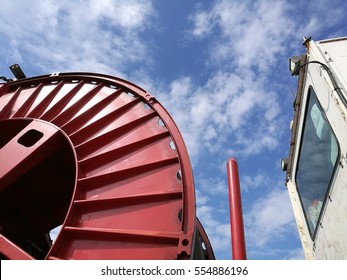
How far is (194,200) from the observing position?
11.3 feet

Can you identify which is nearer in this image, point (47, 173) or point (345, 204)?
point (345, 204)

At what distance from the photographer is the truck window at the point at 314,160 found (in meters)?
5.34

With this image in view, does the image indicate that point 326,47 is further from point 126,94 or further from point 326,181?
point 126,94

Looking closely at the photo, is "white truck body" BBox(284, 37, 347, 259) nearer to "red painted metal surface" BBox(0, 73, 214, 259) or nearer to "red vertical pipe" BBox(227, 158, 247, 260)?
"red painted metal surface" BBox(0, 73, 214, 259)

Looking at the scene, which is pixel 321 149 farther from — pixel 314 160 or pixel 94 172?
pixel 94 172

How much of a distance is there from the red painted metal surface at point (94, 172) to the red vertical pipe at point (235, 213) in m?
1.41

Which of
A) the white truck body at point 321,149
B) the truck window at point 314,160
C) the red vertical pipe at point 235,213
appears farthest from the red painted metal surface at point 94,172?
the truck window at point 314,160

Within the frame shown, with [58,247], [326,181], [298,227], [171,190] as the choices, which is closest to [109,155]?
[171,190]

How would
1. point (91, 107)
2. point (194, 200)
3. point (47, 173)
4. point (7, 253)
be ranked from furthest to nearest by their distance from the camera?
point (47, 173) → point (91, 107) → point (194, 200) → point (7, 253)

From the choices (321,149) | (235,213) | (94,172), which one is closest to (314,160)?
(321,149)

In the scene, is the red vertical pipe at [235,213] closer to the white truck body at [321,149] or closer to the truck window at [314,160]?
the white truck body at [321,149]

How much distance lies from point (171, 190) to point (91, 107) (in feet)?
6.89

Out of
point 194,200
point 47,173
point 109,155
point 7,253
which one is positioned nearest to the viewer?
point 7,253

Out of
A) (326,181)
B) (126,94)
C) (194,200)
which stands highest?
(126,94)
